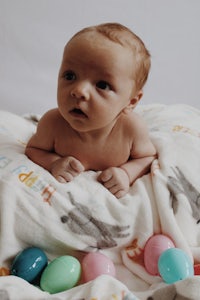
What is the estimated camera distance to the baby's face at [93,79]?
879mm

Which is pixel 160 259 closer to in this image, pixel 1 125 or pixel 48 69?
pixel 1 125

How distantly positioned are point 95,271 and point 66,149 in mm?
310

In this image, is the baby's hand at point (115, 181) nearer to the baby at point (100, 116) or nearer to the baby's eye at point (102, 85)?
the baby at point (100, 116)

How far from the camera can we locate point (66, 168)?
3.15 ft

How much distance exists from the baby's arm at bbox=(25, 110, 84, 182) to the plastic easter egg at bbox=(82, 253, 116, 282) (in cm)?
18

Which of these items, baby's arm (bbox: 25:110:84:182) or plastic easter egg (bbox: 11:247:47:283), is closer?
plastic easter egg (bbox: 11:247:47:283)

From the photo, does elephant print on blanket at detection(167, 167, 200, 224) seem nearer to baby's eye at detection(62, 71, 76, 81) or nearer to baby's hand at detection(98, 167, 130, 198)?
baby's hand at detection(98, 167, 130, 198)

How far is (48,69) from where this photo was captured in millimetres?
1536

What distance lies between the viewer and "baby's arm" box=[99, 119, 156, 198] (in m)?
0.96

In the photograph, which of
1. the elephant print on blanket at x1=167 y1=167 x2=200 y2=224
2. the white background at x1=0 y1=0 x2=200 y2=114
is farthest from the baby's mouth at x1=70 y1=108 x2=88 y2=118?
the white background at x1=0 y1=0 x2=200 y2=114

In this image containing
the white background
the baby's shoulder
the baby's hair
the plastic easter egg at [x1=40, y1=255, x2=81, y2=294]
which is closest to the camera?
the plastic easter egg at [x1=40, y1=255, x2=81, y2=294]

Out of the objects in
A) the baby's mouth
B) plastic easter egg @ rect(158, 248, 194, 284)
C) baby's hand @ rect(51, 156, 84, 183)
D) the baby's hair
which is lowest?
plastic easter egg @ rect(158, 248, 194, 284)

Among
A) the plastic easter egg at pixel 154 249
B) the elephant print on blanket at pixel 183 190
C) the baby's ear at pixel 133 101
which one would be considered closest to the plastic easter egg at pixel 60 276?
the plastic easter egg at pixel 154 249

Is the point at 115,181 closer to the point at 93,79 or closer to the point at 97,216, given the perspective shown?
the point at 97,216
